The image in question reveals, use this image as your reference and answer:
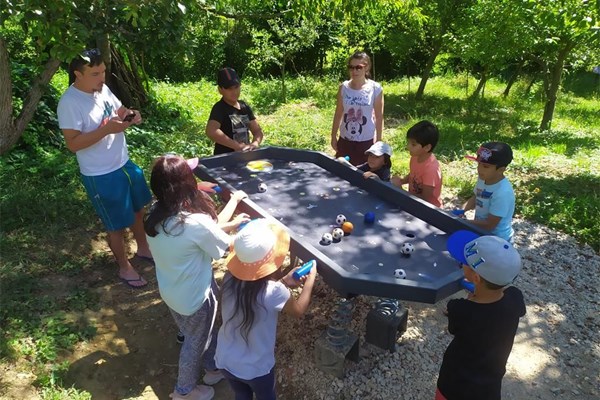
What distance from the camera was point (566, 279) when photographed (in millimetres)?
3975

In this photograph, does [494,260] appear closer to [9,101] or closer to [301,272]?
[301,272]

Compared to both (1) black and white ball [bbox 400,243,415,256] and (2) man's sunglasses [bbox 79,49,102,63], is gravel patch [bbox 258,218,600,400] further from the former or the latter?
(2) man's sunglasses [bbox 79,49,102,63]

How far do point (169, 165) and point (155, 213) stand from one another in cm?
26

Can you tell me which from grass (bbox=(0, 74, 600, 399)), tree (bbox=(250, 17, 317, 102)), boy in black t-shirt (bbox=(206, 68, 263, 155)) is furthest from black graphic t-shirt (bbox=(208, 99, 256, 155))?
tree (bbox=(250, 17, 317, 102))

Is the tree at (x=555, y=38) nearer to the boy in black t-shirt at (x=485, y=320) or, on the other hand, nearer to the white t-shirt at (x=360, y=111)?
the white t-shirt at (x=360, y=111)

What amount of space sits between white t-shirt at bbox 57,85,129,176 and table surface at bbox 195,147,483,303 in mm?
655

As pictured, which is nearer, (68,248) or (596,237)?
(68,248)

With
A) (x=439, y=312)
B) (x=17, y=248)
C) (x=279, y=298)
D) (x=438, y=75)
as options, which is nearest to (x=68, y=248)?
(x=17, y=248)

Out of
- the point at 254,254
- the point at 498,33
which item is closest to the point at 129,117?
the point at 254,254

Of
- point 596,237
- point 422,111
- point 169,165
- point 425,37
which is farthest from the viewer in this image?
point 425,37

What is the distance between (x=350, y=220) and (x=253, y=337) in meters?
1.20

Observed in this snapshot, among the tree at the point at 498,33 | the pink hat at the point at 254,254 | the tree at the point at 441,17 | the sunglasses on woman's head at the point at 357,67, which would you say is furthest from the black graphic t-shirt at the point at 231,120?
the tree at the point at 441,17

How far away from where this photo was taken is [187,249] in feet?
7.84

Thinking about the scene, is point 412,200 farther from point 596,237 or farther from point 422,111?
point 422,111
